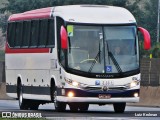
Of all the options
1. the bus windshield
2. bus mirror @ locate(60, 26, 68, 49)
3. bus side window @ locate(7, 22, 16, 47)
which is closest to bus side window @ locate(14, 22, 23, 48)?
bus side window @ locate(7, 22, 16, 47)

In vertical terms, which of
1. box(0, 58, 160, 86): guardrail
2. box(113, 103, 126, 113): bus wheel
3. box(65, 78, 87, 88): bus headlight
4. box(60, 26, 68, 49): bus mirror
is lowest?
box(0, 58, 160, 86): guardrail

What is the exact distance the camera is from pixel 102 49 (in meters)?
31.4

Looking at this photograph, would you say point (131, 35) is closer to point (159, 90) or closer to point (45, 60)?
point (45, 60)

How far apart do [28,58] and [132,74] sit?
526cm

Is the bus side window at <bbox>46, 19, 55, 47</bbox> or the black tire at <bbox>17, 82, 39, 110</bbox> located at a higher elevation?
the bus side window at <bbox>46, 19, 55, 47</bbox>

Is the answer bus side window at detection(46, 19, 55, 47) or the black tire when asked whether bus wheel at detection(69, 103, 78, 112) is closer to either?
bus side window at detection(46, 19, 55, 47)

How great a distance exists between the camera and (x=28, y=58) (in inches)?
1396

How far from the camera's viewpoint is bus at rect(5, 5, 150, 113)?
102 feet

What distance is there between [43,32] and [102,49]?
3.17 meters

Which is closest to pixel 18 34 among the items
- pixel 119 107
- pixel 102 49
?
pixel 119 107

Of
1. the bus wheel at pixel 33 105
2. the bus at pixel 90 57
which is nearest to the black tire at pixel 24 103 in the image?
the bus wheel at pixel 33 105

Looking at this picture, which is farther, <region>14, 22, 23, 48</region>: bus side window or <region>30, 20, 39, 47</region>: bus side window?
<region>14, 22, 23, 48</region>: bus side window

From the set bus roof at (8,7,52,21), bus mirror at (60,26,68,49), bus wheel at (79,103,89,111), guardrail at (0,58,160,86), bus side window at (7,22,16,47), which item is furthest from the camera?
guardrail at (0,58,160,86)

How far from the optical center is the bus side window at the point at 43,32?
33625 millimetres
